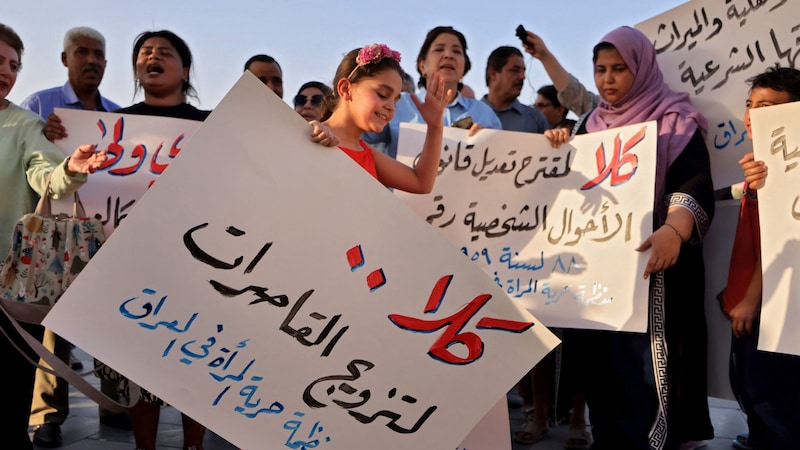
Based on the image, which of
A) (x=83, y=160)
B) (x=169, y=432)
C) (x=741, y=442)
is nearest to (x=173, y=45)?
(x=83, y=160)

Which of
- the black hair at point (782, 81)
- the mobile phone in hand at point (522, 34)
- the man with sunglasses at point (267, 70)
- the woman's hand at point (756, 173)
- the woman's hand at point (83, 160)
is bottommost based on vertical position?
the woman's hand at point (756, 173)

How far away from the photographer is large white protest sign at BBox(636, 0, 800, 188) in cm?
340

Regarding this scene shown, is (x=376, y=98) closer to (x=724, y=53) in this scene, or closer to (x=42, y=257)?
(x=42, y=257)

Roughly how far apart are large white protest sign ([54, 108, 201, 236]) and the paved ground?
1129 millimetres

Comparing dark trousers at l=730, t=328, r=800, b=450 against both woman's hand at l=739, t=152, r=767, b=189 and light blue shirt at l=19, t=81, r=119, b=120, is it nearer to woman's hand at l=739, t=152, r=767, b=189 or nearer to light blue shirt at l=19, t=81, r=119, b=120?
woman's hand at l=739, t=152, r=767, b=189

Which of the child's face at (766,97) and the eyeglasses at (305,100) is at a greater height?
the eyeglasses at (305,100)

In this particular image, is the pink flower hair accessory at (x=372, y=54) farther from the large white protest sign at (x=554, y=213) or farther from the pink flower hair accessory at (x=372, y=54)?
the large white protest sign at (x=554, y=213)

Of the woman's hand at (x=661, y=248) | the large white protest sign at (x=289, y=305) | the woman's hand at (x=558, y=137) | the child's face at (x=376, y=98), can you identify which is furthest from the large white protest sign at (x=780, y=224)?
the child's face at (x=376, y=98)

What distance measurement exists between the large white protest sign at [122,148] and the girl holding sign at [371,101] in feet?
2.88

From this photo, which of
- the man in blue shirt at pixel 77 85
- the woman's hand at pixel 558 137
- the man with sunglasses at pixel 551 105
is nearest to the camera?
the woman's hand at pixel 558 137

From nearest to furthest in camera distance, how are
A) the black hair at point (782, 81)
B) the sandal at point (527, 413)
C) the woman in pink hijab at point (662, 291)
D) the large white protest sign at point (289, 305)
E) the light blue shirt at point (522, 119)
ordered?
1. the large white protest sign at point (289, 305)
2. the black hair at point (782, 81)
3. the woman in pink hijab at point (662, 291)
4. the sandal at point (527, 413)
5. the light blue shirt at point (522, 119)

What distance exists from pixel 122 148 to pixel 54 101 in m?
1.21

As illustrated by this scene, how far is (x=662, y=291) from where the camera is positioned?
10.5ft

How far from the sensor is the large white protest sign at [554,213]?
3.09 meters
